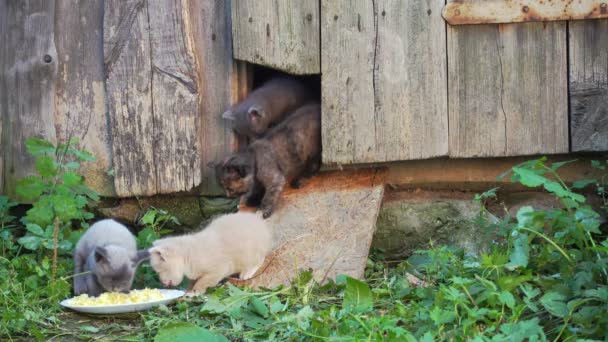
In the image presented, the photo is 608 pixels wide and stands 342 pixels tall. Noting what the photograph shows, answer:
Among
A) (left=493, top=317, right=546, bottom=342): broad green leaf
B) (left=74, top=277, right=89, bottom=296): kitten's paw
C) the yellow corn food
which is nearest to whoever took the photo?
(left=493, top=317, right=546, bottom=342): broad green leaf

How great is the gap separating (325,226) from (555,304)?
2.20m

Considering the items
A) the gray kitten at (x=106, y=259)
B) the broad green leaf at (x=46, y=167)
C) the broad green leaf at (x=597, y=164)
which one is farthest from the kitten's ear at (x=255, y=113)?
the broad green leaf at (x=597, y=164)

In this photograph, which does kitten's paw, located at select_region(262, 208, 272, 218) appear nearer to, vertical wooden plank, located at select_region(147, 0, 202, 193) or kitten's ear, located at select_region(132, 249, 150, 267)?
vertical wooden plank, located at select_region(147, 0, 202, 193)

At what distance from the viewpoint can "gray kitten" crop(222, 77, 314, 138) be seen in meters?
6.69

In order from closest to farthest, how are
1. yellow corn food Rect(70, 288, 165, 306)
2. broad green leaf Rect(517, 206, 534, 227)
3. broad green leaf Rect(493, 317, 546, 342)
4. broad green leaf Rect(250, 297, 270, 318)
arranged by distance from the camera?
1. broad green leaf Rect(493, 317, 546, 342)
2. broad green leaf Rect(517, 206, 534, 227)
3. broad green leaf Rect(250, 297, 270, 318)
4. yellow corn food Rect(70, 288, 165, 306)

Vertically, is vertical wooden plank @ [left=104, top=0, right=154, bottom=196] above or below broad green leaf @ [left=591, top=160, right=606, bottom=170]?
above

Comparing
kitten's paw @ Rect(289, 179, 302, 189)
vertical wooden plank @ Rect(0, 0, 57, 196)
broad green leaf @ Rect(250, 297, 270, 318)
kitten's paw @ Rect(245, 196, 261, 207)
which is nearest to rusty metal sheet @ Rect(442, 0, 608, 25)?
kitten's paw @ Rect(289, 179, 302, 189)

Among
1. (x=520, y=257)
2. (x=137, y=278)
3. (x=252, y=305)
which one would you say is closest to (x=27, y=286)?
(x=137, y=278)

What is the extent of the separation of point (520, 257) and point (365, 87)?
6.38 ft

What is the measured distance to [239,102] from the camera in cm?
680

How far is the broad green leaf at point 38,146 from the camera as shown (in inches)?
243

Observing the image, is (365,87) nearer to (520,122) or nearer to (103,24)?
(520,122)

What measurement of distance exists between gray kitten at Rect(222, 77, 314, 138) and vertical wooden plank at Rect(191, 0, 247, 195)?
0.30 feet

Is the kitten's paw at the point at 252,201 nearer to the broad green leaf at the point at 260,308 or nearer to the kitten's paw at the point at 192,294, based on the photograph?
the kitten's paw at the point at 192,294
